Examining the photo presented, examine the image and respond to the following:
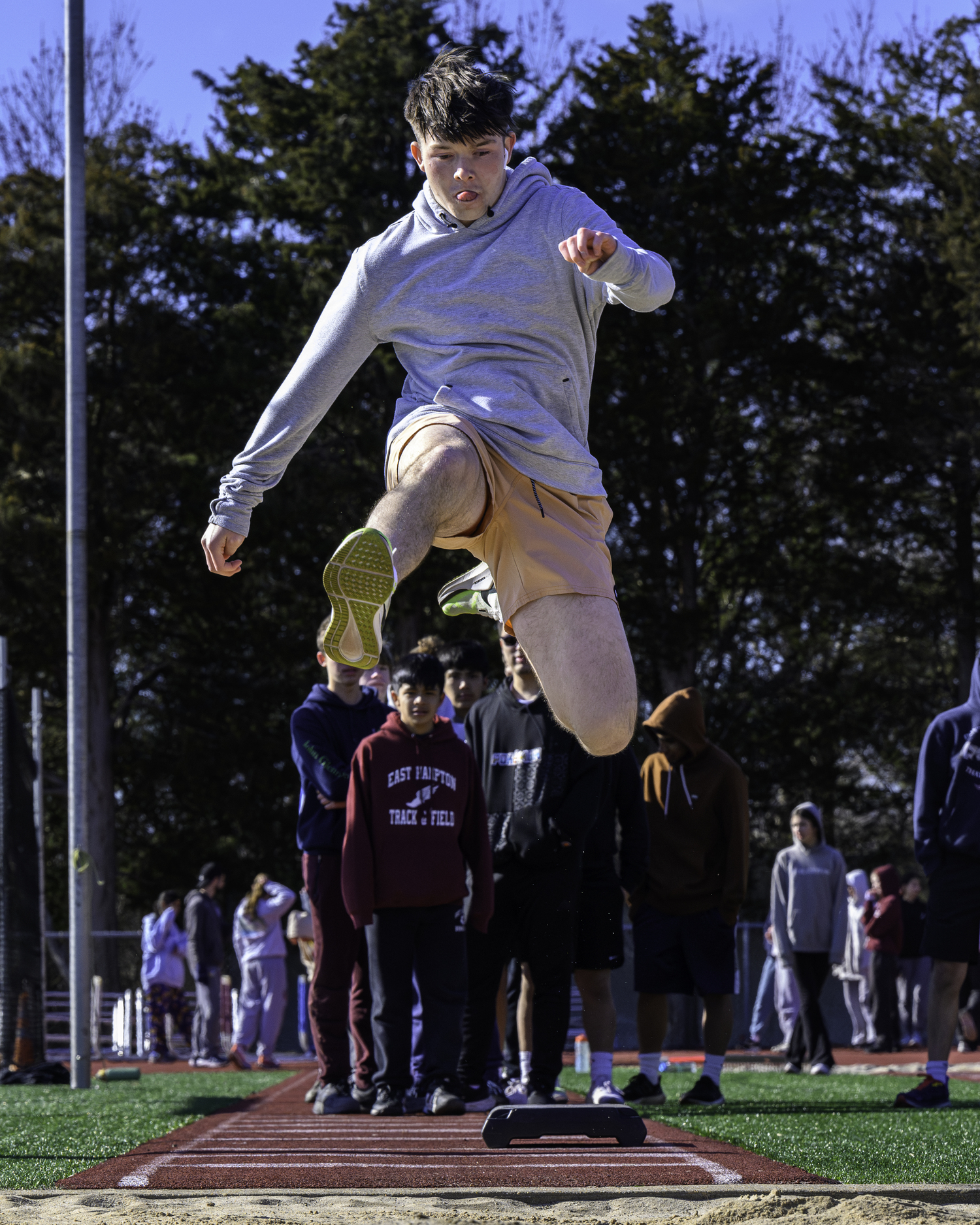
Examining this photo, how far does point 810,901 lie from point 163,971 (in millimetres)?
7955

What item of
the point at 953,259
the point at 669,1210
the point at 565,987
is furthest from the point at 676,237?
the point at 669,1210

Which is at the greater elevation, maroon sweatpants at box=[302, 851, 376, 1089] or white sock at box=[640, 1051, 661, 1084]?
maroon sweatpants at box=[302, 851, 376, 1089]

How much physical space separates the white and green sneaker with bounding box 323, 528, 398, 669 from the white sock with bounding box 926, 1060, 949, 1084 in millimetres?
5342

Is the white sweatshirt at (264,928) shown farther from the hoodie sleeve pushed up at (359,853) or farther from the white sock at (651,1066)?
the hoodie sleeve pushed up at (359,853)

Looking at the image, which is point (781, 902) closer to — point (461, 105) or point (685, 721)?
point (685, 721)

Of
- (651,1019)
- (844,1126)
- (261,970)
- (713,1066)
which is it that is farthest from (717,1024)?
(261,970)

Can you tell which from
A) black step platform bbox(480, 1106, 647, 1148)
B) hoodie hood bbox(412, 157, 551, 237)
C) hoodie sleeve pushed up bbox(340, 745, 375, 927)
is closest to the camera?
hoodie hood bbox(412, 157, 551, 237)

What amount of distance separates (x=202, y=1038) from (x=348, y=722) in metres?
8.39

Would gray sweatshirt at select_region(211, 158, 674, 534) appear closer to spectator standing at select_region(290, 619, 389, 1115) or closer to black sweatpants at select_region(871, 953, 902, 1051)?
spectator standing at select_region(290, 619, 389, 1115)

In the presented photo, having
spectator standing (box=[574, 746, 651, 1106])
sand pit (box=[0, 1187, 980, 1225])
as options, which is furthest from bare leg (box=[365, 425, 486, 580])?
spectator standing (box=[574, 746, 651, 1106])

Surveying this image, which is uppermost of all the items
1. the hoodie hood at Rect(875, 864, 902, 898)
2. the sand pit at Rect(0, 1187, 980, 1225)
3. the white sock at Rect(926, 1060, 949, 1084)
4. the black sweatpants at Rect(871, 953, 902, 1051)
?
the hoodie hood at Rect(875, 864, 902, 898)

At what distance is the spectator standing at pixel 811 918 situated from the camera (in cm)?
1116

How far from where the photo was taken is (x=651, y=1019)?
789 centimetres

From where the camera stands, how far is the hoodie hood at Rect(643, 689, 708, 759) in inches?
309
